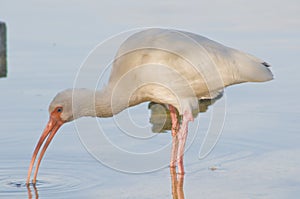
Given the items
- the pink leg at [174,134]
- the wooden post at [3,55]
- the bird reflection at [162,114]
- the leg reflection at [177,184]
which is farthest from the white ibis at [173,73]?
the wooden post at [3,55]

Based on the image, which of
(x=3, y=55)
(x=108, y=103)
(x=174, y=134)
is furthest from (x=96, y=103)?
(x=3, y=55)

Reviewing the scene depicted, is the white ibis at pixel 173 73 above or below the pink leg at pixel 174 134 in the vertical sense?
above

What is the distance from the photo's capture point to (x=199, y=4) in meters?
16.6

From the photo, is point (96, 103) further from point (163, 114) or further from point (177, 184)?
point (163, 114)

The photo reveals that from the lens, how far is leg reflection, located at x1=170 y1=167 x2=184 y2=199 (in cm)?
791

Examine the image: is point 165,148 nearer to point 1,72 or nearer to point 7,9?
point 1,72

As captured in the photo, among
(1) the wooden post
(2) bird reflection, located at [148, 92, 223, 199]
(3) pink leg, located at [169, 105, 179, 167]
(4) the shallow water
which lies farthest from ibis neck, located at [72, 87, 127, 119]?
(1) the wooden post

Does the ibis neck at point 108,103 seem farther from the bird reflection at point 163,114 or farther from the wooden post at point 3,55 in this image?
the wooden post at point 3,55

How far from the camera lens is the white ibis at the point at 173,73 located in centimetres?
891

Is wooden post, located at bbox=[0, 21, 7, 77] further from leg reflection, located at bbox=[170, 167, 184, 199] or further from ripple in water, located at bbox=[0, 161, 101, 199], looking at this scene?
leg reflection, located at bbox=[170, 167, 184, 199]

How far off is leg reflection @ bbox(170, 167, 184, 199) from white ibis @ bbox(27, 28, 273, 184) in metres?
0.17

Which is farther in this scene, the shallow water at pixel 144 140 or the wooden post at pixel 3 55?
the wooden post at pixel 3 55

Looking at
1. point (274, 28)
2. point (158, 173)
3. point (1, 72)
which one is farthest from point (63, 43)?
point (158, 173)

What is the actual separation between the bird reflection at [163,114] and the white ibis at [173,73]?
546mm
